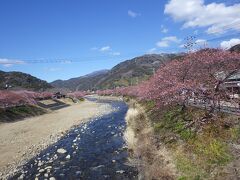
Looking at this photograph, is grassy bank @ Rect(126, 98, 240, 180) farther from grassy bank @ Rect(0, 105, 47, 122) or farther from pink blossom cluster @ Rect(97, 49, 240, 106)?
grassy bank @ Rect(0, 105, 47, 122)

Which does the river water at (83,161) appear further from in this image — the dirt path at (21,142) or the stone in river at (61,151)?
the dirt path at (21,142)

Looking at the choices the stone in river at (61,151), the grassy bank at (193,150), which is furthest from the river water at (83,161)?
the grassy bank at (193,150)

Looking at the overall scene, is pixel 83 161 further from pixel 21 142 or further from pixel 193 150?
pixel 21 142

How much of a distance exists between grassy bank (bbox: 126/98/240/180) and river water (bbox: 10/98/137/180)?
1.74 meters

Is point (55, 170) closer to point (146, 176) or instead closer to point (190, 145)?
point (146, 176)

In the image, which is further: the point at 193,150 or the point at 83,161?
the point at 83,161

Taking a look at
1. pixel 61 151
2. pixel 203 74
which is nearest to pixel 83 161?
pixel 61 151

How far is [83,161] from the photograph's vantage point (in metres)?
25.7

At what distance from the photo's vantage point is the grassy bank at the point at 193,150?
1612 cm

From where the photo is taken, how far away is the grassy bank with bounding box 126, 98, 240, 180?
635 inches

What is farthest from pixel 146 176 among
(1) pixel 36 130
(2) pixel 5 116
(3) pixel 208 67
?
(2) pixel 5 116

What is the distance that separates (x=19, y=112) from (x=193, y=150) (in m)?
52.6

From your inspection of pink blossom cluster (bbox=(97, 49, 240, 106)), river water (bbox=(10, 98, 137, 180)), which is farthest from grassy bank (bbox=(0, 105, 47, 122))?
pink blossom cluster (bbox=(97, 49, 240, 106))

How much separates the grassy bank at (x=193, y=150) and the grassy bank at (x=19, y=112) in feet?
123
